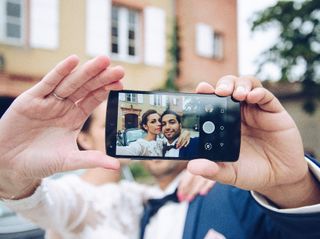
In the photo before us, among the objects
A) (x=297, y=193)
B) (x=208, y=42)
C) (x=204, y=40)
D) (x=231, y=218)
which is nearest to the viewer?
(x=297, y=193)

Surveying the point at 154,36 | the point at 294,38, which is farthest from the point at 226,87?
the point at 154,36

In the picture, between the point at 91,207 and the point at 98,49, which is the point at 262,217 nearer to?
the point at 91,207

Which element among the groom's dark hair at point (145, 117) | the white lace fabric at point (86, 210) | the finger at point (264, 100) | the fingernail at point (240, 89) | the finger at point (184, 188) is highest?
the fingernail at point (240, 89)

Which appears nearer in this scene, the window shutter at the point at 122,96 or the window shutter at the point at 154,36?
the window shutter at the point at 122,96

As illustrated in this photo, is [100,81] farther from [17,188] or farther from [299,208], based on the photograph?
[299,208]

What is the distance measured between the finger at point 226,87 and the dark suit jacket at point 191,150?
0.11 meters

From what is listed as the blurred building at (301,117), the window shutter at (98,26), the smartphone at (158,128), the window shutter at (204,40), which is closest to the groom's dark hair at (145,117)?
the smartphone at (158,128)

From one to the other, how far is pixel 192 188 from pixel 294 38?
3.79m

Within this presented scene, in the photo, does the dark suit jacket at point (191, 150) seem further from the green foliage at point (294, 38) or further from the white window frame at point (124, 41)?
the white window frame at point (124, 41)

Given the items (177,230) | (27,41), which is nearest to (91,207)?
(177,230)

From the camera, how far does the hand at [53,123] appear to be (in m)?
0.80

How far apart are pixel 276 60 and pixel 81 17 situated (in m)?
2.49

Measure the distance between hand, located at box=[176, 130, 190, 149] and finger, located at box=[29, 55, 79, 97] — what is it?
0.82 feet

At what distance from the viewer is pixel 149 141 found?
85 centimetres
